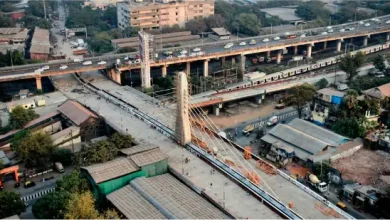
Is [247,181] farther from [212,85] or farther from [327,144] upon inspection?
[212,85]

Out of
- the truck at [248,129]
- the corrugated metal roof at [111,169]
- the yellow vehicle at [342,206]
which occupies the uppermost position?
the corrugated metal roof at [111,169]

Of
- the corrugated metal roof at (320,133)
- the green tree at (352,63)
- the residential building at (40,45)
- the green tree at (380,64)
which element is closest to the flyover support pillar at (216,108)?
the corrugated metal roof at (320,133)

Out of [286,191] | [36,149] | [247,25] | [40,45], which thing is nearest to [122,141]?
[36,149]

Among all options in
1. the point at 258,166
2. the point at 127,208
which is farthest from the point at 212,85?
the point at 127,208

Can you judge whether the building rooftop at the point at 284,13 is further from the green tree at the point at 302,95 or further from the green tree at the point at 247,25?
the green tree at the point at 302,95

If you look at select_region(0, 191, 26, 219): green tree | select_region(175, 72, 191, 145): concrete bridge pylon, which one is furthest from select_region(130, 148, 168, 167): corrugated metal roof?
select_region(0, 191, 26, 219): green tree

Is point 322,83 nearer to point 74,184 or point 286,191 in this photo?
point 286,191

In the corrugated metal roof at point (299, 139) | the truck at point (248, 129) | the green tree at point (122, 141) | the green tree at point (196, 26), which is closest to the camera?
the green tree at point (122, 141)
